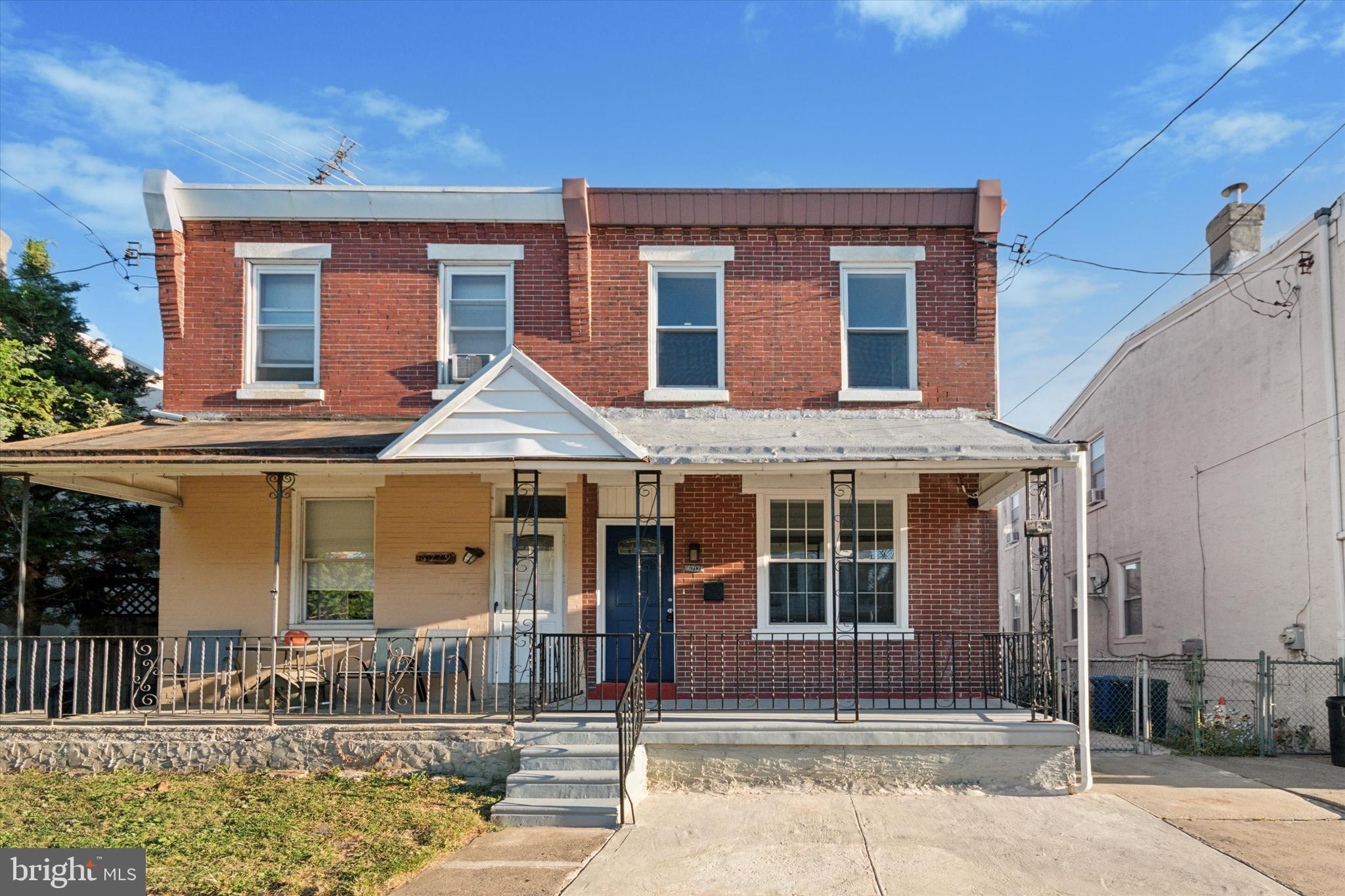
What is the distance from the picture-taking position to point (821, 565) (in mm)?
12547

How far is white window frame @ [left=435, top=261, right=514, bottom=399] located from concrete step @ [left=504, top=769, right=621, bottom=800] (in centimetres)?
538

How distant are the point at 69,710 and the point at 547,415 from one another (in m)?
6.86

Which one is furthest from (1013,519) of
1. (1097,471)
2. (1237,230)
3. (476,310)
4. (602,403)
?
(476,310)

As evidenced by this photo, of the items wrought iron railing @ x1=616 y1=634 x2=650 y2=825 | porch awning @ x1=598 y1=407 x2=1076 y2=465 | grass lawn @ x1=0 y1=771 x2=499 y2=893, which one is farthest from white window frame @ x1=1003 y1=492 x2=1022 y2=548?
grass lawn @ x1=0 y1=771 x2=499 y2=893

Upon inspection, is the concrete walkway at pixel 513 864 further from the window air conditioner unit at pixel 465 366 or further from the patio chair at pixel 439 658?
the window air conditioner unit at pixel 465 366

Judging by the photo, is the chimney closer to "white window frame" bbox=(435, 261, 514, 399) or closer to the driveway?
the driveway

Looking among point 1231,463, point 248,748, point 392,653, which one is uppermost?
point 1231,463

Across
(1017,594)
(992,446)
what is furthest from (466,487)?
(1017,594)

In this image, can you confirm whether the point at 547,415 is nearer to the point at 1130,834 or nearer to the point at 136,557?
the point at 1130,834

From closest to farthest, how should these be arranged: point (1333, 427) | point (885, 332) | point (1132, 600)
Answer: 1. point (1333, 427)
2. point (885, 332)
3. point (1132, 600)

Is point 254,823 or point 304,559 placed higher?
point 304,559

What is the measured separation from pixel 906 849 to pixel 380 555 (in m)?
7.15

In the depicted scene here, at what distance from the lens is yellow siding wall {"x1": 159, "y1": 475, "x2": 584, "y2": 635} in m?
12.4

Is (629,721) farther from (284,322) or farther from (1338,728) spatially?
(1338,728)
